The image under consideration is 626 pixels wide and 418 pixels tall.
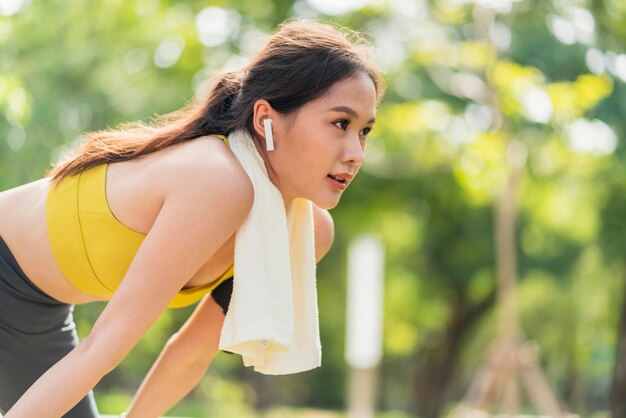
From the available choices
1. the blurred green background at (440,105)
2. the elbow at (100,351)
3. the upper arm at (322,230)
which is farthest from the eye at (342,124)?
the blurred green background at (440,105)

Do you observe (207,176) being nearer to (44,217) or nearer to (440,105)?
(44,217)

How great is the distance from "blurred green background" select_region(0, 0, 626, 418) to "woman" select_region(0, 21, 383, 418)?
8.33 ft

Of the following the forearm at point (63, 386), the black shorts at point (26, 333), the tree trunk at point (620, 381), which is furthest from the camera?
the tree trunk at point (620, 381)

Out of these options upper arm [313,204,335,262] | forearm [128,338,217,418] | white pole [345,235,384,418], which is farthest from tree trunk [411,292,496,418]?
forearm [128,338,217,418]

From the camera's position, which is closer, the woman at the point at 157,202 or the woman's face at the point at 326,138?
the woman at the point at 157,202

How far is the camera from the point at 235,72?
1989 millimetres

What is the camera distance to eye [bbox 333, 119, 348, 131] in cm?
185

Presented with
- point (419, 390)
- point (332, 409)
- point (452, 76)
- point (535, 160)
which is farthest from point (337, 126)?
point (332, 409)

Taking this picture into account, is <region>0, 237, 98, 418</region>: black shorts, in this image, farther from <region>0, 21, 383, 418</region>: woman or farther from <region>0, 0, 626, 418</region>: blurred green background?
<region>0, 0, 626, 418</region>: blurred green background

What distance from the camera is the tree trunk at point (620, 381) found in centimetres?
538

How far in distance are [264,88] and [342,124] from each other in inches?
6.8

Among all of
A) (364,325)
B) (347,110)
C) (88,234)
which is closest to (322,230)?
(347,110)

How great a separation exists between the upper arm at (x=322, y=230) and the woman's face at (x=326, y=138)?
403mm

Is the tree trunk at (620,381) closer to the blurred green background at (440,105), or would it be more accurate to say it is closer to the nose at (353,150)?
the blurred green background at (440,105)
